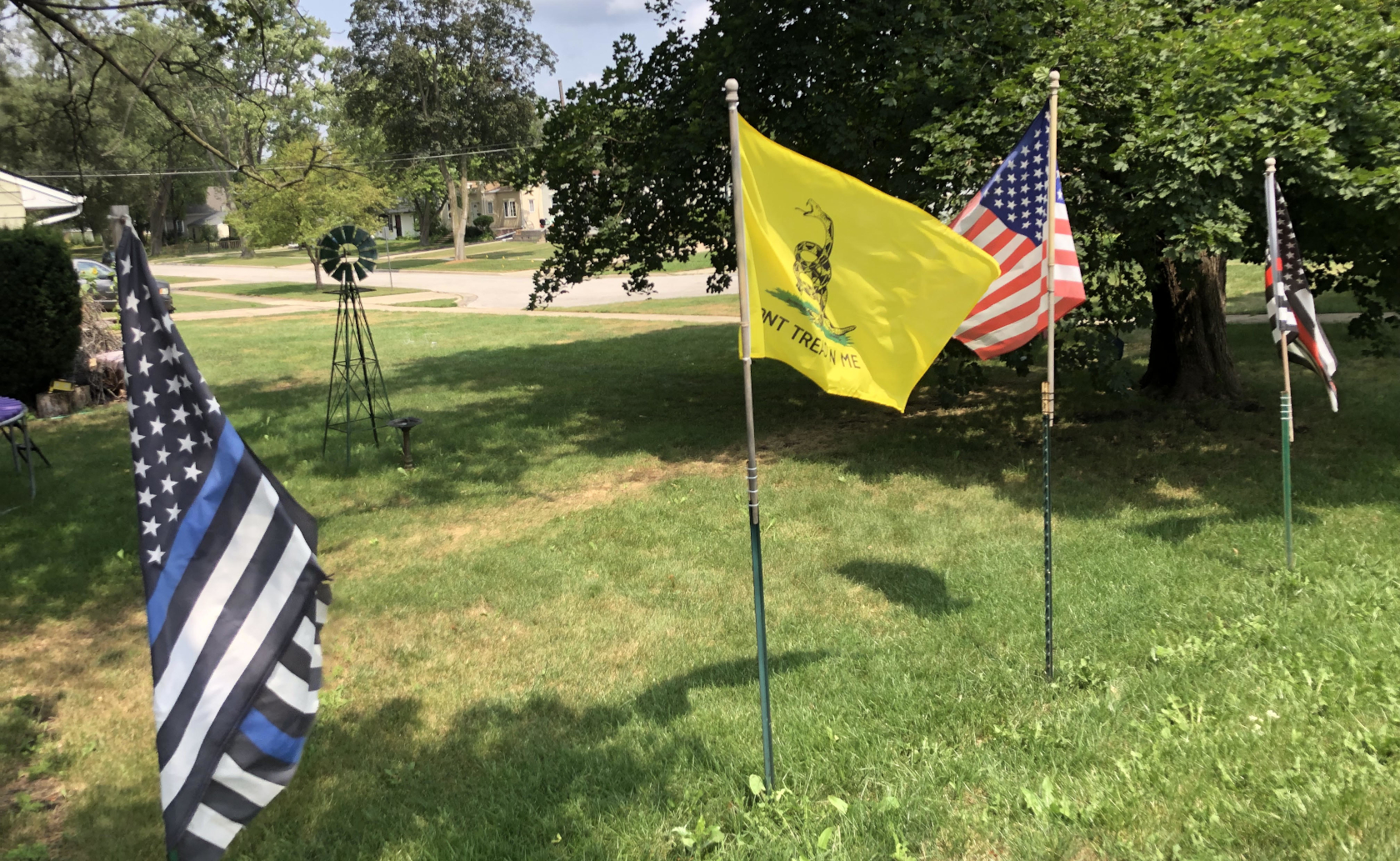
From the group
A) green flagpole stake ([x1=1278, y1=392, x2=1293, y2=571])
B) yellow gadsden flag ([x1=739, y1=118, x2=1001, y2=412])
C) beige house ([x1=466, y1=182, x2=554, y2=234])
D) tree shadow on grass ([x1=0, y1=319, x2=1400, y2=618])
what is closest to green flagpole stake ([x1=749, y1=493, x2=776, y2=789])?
yellow gadsden flag ([x1=739, y1=118, x2=1001, y2=412])

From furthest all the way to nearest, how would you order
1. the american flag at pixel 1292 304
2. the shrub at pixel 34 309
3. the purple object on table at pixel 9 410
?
the shrub at pixel 34 309
the purple object on table at pixel 9 410
the american flag at pixel 1292 304

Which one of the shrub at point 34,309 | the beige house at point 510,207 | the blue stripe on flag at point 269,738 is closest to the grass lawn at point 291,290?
the shrub at point 34,309

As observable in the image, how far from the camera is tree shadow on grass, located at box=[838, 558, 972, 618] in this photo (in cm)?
608

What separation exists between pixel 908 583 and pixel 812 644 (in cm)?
119

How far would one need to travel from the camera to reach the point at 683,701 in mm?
5012

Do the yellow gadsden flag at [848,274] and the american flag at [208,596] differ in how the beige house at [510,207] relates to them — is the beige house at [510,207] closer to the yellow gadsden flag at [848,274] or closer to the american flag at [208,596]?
the yellow gadsden flag at [848,274]

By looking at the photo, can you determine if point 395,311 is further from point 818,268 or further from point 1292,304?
→ point 818,268

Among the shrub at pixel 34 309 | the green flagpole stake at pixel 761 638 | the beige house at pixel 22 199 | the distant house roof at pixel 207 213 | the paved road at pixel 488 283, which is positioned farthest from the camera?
the distant house roof at pixel 207 213

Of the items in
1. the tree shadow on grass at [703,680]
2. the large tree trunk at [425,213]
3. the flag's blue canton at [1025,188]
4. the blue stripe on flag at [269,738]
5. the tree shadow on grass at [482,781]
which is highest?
the large tree trunk at [425,213]

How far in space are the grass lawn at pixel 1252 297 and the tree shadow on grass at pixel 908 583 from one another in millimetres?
10884

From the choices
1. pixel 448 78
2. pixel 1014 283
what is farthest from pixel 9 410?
pixel 448 78

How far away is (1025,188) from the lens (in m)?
5.53

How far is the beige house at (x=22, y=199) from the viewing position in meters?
15.7

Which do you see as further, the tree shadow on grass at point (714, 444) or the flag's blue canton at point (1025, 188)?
the tree shadow on grass at point (714, 444)
